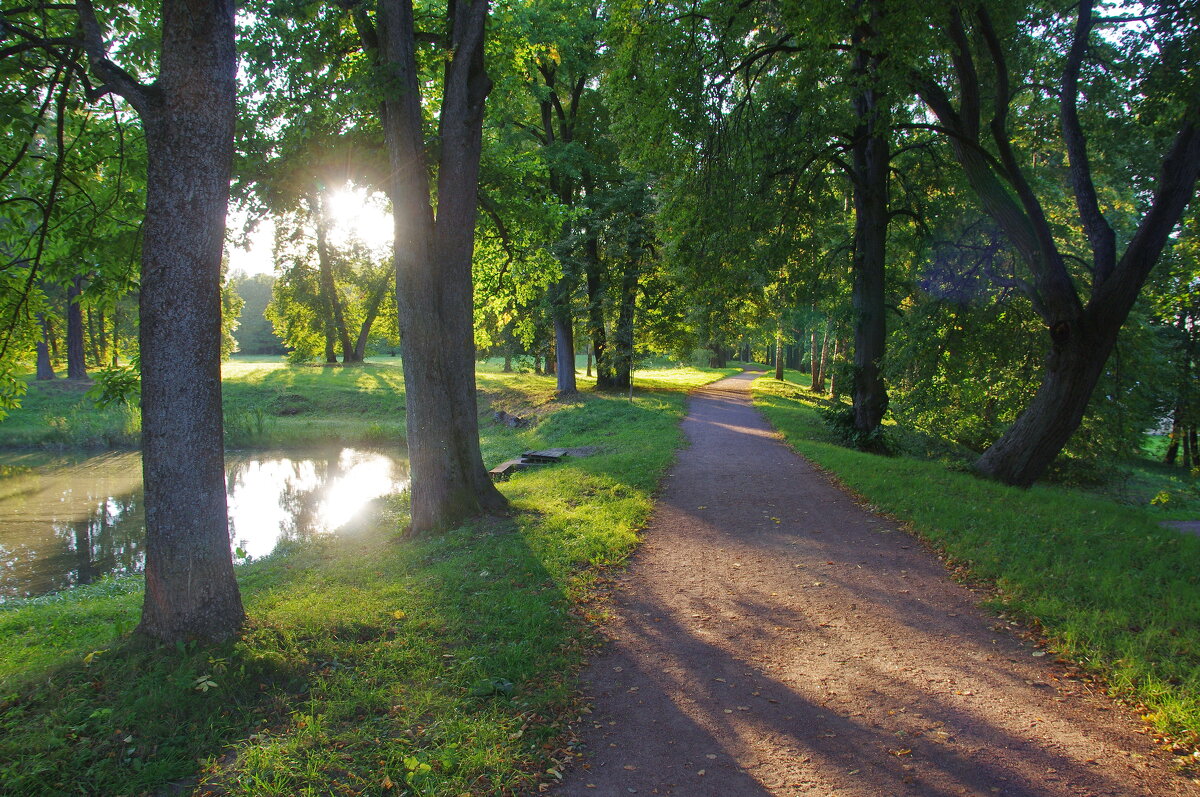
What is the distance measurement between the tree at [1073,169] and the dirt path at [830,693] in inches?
192

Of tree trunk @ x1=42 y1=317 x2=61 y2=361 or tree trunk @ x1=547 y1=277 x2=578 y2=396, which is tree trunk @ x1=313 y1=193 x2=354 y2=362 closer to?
tree trunk @ x1=547 y1=277 x2=578 y2=396

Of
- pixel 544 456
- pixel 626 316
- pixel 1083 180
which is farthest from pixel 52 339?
pixel 1083 180

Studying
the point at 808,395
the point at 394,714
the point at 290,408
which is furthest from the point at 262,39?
the point at 808,395

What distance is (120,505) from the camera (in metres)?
14.2

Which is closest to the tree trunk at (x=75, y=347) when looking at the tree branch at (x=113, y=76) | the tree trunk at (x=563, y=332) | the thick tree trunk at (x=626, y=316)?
the tree trunk at (x=563, y=332)

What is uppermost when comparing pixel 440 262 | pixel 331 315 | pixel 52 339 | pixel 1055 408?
pixel 331 315

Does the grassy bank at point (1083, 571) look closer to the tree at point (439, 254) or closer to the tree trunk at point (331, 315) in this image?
the tree at point (439, 254)

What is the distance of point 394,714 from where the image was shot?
4.09 metres

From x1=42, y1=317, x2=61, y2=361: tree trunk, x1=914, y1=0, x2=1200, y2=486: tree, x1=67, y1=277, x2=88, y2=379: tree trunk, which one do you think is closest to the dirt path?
x1=914, y1=0, x2=1200, y2=486: tree

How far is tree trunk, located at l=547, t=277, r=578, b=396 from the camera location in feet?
78.0

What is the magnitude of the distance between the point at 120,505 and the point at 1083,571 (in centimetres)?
1698

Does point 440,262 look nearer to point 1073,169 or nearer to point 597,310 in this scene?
point 1073,169

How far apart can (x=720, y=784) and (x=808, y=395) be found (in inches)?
1253

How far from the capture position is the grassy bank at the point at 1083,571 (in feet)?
14.7
